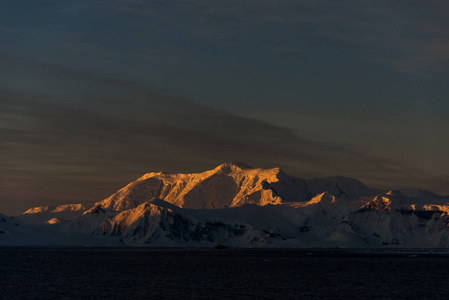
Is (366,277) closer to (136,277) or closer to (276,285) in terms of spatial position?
(276,285)

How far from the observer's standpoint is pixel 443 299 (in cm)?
13812

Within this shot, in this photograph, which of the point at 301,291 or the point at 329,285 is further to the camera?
the point at 329,285

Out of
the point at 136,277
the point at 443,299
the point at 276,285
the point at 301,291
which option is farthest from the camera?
the point at 136,277

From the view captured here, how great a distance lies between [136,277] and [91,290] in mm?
39736

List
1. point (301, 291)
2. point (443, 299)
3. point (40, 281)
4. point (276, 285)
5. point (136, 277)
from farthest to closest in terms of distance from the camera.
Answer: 1. point (136, 277)
2. point (40, 281)
3. point (276, 285)
4. point (301, 291)
5. point (443, 299)

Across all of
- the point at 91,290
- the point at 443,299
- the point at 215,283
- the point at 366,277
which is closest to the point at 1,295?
the point at 91,290

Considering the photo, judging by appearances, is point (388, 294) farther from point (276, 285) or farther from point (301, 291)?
point (276, 285)

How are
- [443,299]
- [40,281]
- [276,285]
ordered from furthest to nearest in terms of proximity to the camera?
[40,281], [276,285], [443,299]

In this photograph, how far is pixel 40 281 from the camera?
582 ft

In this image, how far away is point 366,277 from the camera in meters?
195

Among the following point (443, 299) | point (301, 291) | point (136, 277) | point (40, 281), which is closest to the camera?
point (443, 299)

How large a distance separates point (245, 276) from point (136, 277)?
95.2 ft

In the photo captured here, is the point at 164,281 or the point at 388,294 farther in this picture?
the point at 164,281

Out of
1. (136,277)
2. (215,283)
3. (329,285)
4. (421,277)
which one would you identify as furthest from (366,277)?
(136,277)
